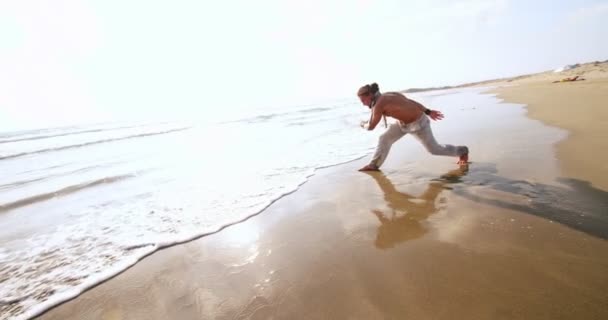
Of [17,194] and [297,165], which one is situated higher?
[17,194]

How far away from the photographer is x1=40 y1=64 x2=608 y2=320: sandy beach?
1824mm

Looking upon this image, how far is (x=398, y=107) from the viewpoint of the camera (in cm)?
460

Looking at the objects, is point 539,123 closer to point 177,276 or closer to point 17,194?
point 177,276

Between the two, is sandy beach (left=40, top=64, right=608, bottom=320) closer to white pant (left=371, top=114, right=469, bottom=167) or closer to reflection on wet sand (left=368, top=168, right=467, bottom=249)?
reflection on wet sand (left=368, top=168, right=467, bottom=249)

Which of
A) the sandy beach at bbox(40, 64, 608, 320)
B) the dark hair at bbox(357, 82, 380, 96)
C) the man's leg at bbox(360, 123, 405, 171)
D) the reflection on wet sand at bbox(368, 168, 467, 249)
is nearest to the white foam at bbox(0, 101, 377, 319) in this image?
the sandy beach at bbox(40, 64, 608, 320)

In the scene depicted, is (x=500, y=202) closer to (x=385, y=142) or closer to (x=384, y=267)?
(x=384, y=267)

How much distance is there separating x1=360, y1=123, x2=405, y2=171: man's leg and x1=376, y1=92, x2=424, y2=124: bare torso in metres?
0.30

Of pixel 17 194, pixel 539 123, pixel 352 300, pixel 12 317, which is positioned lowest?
pixel 539 123

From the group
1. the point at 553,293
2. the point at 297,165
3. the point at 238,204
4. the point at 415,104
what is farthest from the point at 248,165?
the point at 553,293

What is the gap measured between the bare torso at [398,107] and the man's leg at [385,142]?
0.30 meters

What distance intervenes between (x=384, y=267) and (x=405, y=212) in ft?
3.67

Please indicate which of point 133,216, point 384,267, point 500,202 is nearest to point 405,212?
point 500,202

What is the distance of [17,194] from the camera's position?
5.93 metres

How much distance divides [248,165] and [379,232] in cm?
411
